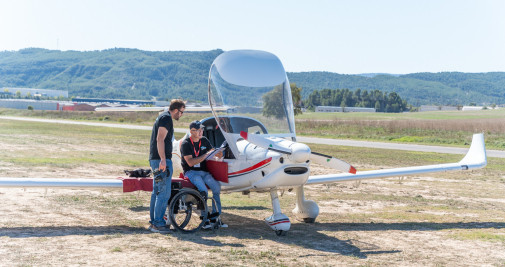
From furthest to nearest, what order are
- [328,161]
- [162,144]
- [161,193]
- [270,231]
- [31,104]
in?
[31,104] < [270,231] < [161,193] < [162,144] < [328,161]

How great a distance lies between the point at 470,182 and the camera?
18875 mm

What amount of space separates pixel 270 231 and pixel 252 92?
8.46ft

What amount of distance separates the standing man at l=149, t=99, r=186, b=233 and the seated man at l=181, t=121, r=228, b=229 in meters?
0.50

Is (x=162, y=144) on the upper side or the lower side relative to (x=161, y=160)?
upper

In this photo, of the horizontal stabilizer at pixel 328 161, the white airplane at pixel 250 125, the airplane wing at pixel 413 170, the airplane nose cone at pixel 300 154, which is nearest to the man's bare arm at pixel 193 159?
the white airplane at pixel 250 125

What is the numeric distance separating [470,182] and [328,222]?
31.0ft

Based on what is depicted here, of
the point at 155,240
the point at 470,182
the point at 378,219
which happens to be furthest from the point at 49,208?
the point at 470,182

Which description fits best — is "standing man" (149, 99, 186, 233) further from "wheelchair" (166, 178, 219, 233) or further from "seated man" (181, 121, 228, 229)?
"seated man" (181, 121, 228, 229)

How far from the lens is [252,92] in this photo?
34.6 ft

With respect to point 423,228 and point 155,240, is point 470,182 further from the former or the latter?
point 155,240

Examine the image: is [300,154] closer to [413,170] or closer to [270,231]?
[270,231]

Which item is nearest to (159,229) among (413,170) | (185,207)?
(185,207)

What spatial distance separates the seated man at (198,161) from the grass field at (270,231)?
0.72m

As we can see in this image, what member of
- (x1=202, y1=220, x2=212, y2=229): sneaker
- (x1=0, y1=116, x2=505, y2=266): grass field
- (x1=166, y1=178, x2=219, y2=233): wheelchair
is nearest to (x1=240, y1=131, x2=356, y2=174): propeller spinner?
(x1=0, y1=116, x2=505, y2=266): grass field
